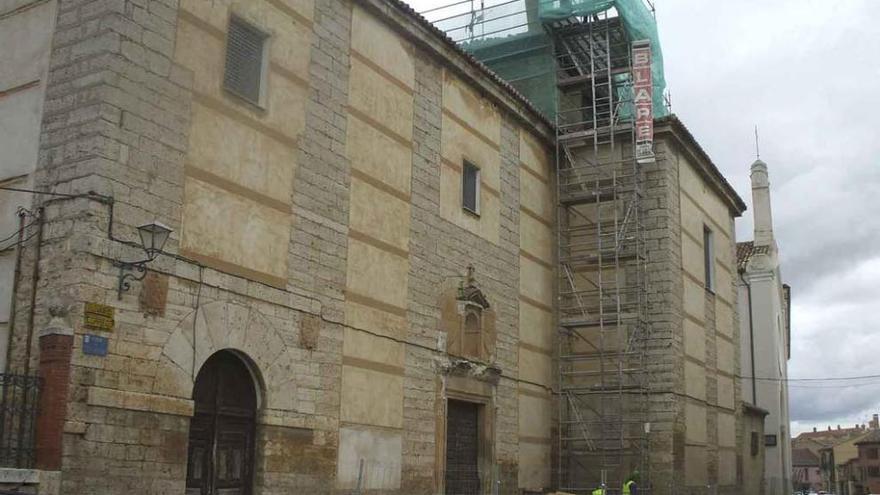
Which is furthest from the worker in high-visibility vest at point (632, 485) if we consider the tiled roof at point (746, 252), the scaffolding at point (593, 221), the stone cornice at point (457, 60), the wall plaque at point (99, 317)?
the tiled roof at point (746, 252)

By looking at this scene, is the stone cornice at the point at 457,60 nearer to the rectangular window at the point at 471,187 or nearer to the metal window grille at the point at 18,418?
the rectangular window at the point at 471,187

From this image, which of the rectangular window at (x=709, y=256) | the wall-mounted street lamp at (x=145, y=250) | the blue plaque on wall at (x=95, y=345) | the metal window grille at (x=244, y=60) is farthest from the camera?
the rectangular window at (x=709, y=256)

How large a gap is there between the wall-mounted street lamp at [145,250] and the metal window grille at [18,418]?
1502mm

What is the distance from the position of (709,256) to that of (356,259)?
14.7 meters

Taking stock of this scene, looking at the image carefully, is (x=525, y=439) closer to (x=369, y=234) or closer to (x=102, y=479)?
(x=369, y=234)

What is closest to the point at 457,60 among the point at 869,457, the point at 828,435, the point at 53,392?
the point at 53,392

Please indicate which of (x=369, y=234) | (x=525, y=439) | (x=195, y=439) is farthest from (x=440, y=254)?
(x=195, y=439)

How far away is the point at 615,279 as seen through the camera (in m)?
23.2

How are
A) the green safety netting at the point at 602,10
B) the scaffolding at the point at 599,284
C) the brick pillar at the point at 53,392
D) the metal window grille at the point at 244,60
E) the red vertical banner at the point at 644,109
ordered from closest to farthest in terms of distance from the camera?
the brick pillar at the point at 53,392 → the metal window grille at the point at 244,60 → the scaffolding at the point at 599,284 → the red vertical banner at the point at 644,109 → the green safety netting at the point at 602,10

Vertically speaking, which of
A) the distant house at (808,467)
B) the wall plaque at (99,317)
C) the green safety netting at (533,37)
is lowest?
the distant house at (808,467)

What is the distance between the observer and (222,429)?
44.3 ft

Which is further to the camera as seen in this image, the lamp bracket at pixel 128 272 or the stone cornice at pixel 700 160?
the stone cornice at pixel 700 160

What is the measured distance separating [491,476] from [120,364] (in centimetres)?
981

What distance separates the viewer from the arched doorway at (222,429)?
13172 mm
